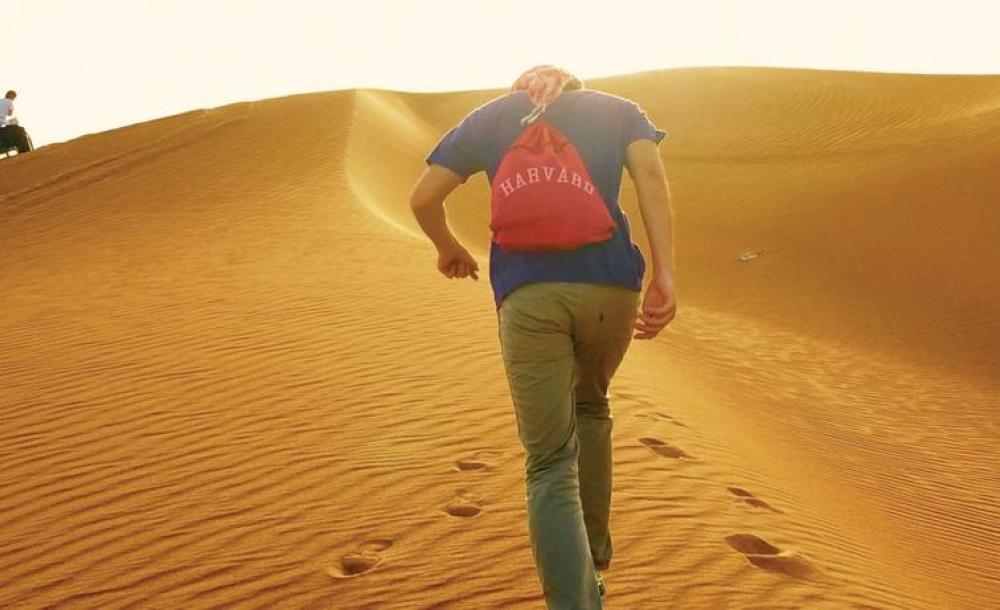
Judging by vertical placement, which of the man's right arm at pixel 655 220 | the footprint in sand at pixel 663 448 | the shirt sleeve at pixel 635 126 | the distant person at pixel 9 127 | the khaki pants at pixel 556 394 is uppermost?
the distant person at pixel 9 127

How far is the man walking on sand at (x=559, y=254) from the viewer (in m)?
2.54

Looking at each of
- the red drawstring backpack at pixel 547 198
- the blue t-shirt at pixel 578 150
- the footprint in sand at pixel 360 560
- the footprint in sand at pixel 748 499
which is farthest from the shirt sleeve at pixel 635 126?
the footprint in sand at pixel 748 499

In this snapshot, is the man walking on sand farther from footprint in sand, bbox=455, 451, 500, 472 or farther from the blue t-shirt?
footprint in sand, bbox=455, 451, 500, 472

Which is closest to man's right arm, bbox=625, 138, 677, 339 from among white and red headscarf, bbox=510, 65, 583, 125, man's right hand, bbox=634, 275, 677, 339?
man's right hand, bbox=634, 275, 677, 339

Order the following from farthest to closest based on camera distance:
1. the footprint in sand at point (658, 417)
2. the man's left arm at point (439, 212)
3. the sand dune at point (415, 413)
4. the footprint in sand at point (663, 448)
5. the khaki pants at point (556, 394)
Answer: the footprint in sand at point (658, 417) → the footprint in sand at point (663, 448) → the sand dune at point (415, 413) → the man's left arm at point (439, 212) → the khaki pants at point (556, 394)

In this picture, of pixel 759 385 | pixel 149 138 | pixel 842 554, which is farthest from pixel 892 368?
pixel 149 138

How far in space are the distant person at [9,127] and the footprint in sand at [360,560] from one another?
834 inches

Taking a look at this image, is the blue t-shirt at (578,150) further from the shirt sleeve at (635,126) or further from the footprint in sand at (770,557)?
the footprint in sand at (770,557)

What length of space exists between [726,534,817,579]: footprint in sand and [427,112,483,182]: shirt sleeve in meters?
2.28

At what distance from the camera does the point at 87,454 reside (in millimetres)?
5008

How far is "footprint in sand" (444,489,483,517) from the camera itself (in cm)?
421

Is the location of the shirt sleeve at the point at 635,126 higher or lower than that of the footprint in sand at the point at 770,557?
higher

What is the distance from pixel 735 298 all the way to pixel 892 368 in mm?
3924

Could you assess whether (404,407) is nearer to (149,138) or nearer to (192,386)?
(192,386)
